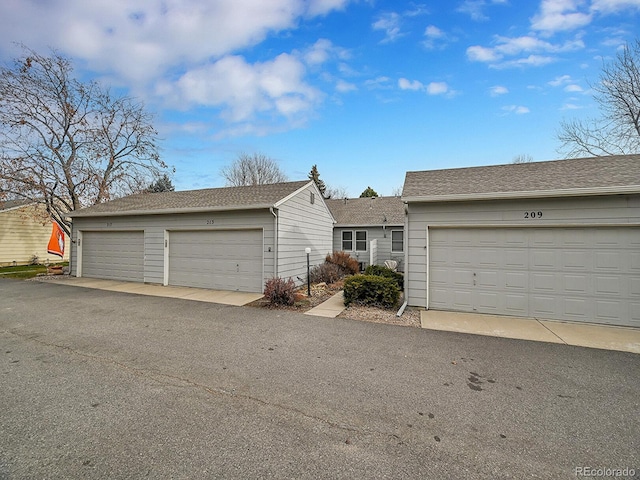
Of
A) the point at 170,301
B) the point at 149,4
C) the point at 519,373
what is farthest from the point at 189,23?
the point at 519,373

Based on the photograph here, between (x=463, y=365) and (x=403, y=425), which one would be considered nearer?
(x=403, y=425)

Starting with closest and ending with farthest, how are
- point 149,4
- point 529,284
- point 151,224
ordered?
point 529,284 < point 149,4 < point 151,224

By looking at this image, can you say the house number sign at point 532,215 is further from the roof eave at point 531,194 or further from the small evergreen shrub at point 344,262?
the small evergreen shrub at point 344,262

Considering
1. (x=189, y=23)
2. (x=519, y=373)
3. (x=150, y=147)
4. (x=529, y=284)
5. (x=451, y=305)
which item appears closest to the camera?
(x=519, y=373)

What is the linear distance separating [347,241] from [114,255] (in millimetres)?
11784

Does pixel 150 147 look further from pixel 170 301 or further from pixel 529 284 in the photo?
pixel 529 284

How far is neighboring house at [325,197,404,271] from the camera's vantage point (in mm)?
15922

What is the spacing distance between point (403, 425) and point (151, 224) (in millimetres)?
11439

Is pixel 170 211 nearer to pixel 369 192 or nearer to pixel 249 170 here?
pixel 249 170

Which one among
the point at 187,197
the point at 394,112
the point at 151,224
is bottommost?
the point at 151,224

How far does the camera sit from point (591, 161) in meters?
→ 7.88

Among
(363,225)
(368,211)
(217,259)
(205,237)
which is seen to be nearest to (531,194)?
(217,259)

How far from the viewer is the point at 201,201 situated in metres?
10.9

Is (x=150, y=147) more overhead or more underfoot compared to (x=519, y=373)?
more overhead
